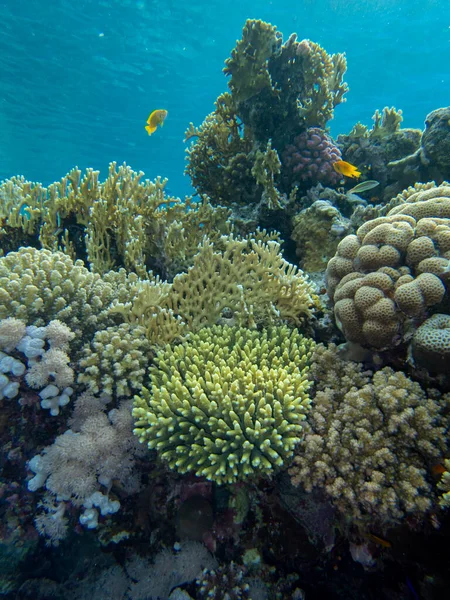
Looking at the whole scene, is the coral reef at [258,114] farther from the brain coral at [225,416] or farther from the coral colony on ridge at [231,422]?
the brain coral at [225,416]

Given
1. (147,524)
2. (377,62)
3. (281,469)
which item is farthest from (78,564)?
(377,62)

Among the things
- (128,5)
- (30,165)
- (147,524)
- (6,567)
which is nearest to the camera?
(147,524)

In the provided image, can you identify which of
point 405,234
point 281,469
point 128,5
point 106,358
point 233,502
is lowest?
point 233,502

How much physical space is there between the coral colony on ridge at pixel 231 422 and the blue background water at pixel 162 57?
30.3m

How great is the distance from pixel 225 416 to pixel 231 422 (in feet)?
0.25

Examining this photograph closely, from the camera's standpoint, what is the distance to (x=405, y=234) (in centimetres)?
312

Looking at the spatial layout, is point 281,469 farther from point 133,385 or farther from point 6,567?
point 6,567

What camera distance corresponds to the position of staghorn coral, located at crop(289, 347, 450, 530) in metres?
2.54

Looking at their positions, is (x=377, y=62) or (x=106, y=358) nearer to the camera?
(x=106, y=358)

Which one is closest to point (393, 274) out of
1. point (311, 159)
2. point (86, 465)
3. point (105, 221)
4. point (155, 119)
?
point (86, 465)

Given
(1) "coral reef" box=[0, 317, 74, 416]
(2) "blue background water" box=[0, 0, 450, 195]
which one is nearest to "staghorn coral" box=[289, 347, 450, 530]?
(1) "coral reef" box=[0, 317, 74, 416]

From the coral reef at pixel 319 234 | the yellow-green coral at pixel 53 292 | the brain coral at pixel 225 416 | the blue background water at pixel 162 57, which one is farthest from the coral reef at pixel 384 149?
the blue background water at pixel 162 57

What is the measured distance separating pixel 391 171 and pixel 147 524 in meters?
8.19

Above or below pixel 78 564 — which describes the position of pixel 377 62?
above
